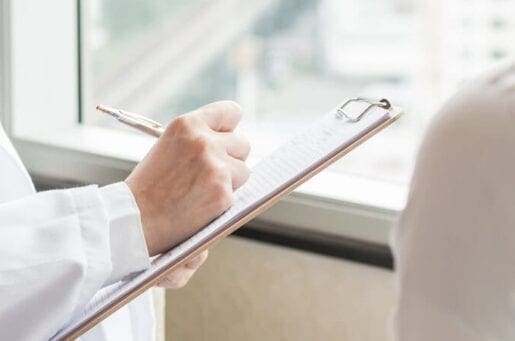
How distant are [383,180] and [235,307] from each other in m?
0.29

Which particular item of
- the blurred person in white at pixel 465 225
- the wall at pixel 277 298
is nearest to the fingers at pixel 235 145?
the blurred person in white at pixel 465 225

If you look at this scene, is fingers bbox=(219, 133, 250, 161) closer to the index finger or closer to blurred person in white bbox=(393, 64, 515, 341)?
the index finger

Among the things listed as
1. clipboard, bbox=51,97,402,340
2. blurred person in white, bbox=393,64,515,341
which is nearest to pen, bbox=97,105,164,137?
clipboard, bbox=51,97,402,340

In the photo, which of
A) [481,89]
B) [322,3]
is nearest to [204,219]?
[481,89]

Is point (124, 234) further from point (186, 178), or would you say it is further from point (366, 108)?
point (366, 108)

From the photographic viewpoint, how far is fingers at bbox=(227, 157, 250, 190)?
92cm

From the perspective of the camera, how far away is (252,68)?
163 centimetres

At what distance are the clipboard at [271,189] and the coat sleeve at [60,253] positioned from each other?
0.05 ft

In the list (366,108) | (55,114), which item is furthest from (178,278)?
(55,114)

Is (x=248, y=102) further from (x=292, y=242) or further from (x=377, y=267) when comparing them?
(x=377, y=267)

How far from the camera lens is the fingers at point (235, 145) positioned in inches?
37.1

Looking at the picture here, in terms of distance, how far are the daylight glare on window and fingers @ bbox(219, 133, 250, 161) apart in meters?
0.52

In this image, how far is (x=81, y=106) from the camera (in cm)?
184

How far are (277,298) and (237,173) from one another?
53 cm
